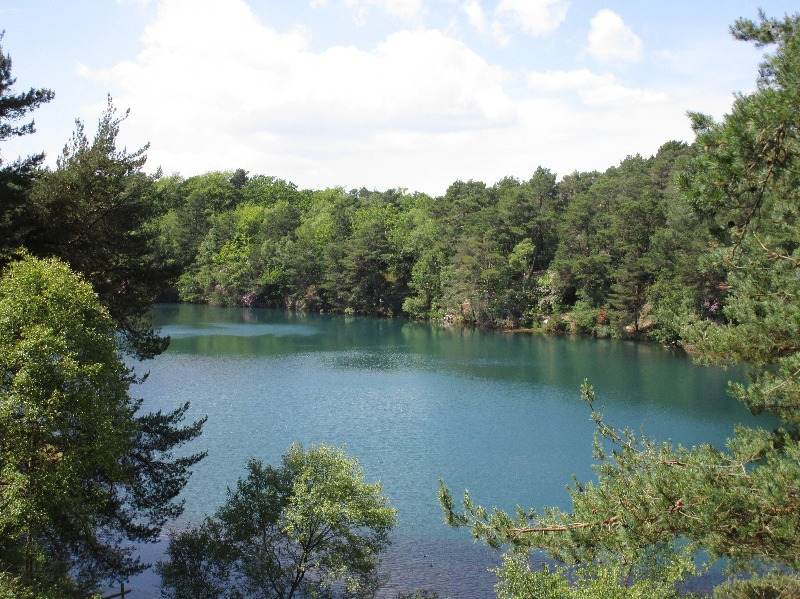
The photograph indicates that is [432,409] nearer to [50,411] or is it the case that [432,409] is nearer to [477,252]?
[50,411]

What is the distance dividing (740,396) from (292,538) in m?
8.29

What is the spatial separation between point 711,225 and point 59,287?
8139 mm

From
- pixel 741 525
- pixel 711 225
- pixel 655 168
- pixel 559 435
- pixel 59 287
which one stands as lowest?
pixel 559 435

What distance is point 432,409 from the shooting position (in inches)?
1134

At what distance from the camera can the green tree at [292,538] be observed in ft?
40.1

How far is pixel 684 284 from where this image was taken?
41.1m

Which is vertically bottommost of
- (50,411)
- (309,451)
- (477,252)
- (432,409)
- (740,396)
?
(432,409)

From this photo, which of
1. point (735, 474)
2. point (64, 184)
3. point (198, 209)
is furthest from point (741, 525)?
point (198, 209)

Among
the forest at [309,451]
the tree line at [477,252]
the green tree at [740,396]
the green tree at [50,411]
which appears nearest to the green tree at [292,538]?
the forest at [309,451]

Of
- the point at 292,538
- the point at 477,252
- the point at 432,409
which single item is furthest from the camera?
the point at 477,252

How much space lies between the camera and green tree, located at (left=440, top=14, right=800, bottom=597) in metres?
5.94

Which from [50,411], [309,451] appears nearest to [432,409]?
[309,451]

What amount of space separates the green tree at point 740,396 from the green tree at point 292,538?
4348 millimetres

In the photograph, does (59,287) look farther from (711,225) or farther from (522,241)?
(522,241)
